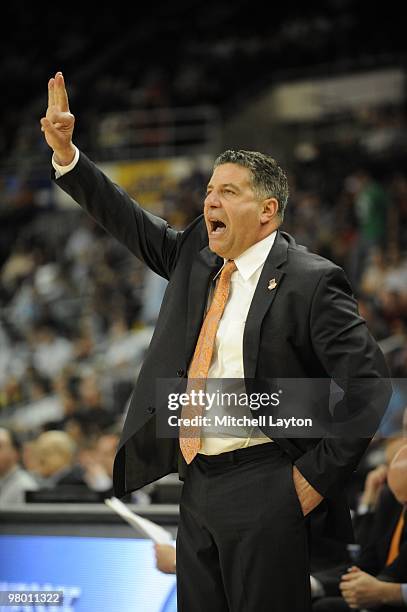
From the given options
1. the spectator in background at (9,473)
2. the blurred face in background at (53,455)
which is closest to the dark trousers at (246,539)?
the spectator in background at (9,473)

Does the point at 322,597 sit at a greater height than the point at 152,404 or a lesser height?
lesser

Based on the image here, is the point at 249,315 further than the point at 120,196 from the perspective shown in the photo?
No

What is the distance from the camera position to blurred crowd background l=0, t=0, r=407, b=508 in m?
10.7

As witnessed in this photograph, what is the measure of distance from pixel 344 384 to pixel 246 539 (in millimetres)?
442

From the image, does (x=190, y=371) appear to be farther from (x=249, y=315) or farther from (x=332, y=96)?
(x=332, y=96)

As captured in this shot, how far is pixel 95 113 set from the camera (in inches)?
645

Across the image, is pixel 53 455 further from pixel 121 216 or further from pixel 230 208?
pixel 230 208

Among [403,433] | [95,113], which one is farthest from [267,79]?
[403,433]

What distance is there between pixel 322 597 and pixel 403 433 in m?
0.63

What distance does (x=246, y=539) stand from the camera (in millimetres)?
2590

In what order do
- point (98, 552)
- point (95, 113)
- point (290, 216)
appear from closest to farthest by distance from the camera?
point (98, 552) < point (290, 216) < point (95, 113)

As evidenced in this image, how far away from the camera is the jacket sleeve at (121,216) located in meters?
2.87

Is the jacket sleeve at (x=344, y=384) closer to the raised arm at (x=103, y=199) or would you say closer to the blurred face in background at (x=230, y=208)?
the blurred face in background at (x=230, y=208)

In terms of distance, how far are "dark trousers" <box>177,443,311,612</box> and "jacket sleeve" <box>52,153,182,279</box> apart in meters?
0.63
